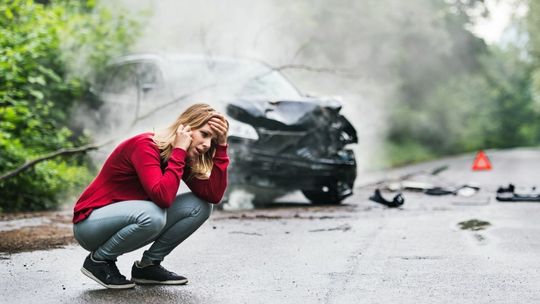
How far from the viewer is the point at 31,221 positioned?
8602 mm

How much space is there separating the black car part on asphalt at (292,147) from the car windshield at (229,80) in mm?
512

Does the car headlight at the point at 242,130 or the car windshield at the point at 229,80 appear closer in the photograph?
the car headlight at the point at 242,130

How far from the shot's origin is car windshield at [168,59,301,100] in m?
10.3

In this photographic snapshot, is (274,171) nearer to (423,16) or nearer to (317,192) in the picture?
(317,192)

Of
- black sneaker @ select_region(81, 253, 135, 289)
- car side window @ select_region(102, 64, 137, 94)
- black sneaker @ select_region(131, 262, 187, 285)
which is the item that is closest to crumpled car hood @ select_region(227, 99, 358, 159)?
car side window @ select_region(102, 64, 137, 94)

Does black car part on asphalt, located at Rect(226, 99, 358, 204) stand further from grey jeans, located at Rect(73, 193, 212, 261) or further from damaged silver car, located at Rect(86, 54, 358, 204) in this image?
grey jeans, located at Rect(73, 193, 212, 261)

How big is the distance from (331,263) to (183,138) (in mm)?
1825

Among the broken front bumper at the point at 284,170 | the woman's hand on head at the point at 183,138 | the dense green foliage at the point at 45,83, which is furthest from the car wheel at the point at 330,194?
the woman's hand on head at the point at 183,138

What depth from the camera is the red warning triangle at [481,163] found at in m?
17.8

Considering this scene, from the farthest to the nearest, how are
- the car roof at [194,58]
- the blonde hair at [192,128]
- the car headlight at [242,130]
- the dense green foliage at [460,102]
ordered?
the dense green foliage at [460,102] → the car roof at [194,58] → the car headlight at [242,130] → the blonde hair at [192,128]

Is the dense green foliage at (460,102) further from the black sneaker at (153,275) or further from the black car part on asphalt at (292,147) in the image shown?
the black sneaker at (153,275)

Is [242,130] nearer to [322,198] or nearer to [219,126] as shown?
[322,198]

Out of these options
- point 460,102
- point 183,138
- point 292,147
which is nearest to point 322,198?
point 292,147

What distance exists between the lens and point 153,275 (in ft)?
16.2
